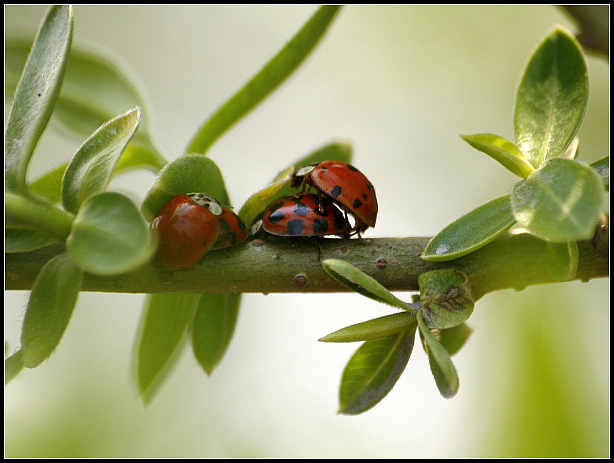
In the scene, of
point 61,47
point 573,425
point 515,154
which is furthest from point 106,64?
point 573,425

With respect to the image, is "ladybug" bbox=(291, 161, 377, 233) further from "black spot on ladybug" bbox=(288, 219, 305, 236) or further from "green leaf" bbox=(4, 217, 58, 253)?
"green leaf" bbox=(4, 217, 58, 253)

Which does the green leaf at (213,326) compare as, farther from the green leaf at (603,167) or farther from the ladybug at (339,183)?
the green leaf at (603,167)

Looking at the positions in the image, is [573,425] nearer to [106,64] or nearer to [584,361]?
[584,361]

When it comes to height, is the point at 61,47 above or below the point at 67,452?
above

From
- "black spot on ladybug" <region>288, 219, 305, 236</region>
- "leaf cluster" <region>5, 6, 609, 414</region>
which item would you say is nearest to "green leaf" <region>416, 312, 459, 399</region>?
"leaf cluster" <region>5, 6, 609, 414</region>

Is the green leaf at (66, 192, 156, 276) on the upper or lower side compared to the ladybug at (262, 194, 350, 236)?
lower

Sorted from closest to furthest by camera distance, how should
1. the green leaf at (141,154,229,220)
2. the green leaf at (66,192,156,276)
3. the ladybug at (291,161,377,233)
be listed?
the green leaf at (66,192,156,276) < the green leaf at (141,154,229,220) < the ladybug at (291,161,377,233)
